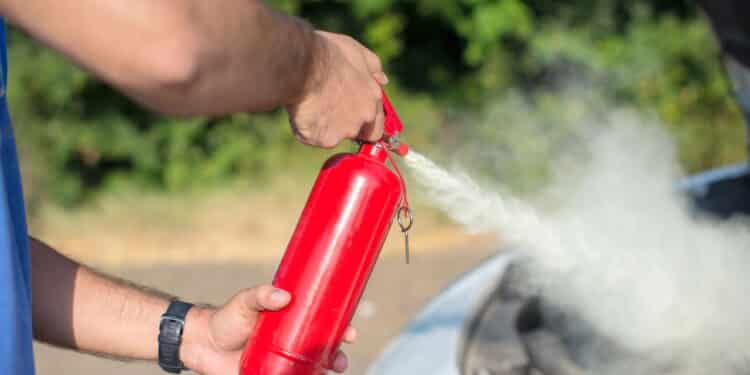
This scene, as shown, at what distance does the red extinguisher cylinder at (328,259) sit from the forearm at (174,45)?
345 millimetres

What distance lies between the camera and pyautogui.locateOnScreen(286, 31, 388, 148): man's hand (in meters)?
1.23

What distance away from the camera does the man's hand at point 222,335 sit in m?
1.54

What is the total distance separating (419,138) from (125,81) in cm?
552

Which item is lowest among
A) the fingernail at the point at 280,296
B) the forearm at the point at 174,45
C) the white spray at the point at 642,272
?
the white spray at the point at 642,272

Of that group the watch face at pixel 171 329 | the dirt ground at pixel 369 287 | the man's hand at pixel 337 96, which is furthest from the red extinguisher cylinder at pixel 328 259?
the dirt ground at pixel 369 287

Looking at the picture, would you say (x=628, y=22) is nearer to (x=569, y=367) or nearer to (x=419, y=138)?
(x=419, y=138)

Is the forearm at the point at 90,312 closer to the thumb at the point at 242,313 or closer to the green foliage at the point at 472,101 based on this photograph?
the thumb at the point at 242,313

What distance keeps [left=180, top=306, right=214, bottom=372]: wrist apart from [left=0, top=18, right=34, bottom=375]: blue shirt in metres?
0.34

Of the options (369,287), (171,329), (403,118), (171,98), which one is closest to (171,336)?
(171,329)

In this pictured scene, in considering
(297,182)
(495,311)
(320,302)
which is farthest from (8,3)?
(297,182)

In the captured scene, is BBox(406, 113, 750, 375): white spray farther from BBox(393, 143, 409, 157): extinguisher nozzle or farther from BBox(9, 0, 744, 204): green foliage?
BBox(9, 0, 744, 204): green foliage

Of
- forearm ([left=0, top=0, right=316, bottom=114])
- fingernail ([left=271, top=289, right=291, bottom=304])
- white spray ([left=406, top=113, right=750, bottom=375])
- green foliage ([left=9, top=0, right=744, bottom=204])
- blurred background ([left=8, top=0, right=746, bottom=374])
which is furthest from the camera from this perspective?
green foliage ([left=9, top=0, right=744, bottom=204])

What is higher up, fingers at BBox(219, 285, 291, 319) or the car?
fingers at BBox(219, 285, 291, 319)

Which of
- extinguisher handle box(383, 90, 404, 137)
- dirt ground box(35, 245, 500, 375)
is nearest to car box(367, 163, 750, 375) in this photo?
extinguisher handle box(383, 90, 404, 137)
